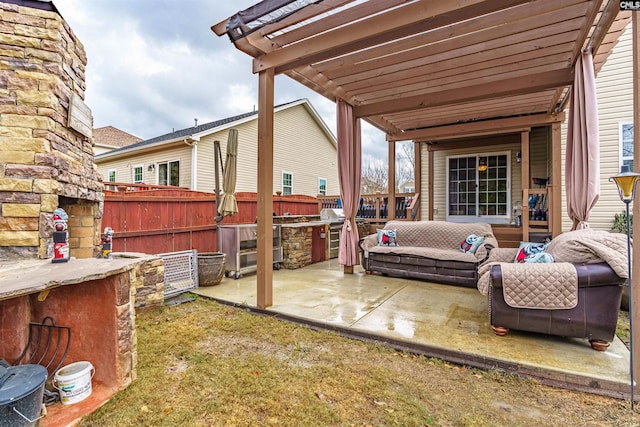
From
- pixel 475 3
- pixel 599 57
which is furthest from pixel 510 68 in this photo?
pixel 475 3

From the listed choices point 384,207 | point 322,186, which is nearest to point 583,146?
point 384,207

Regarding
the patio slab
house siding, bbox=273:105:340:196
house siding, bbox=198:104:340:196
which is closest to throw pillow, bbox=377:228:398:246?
the patio slab

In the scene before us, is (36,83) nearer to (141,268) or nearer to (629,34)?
(141,268)

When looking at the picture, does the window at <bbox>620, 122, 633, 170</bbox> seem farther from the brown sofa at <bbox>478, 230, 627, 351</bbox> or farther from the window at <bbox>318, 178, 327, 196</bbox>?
the window at <bbox>318, 178, 327, 196</bbox>

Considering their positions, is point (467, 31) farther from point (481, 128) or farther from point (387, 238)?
point (481, 128)

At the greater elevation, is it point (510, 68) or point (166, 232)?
point (510, 68)

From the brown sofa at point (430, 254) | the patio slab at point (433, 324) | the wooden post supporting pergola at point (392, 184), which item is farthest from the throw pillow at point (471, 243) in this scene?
the wooden post supporting pergola at point (392, 184)

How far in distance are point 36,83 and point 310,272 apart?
4.58 metres

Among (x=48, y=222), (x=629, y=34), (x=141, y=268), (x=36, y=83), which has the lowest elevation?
(x=141, y=268)

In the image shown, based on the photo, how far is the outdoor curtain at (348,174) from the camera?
18.1ft

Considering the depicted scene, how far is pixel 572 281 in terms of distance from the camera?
2.62 m

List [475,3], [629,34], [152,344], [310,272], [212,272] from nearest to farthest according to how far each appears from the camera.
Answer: [475,3]
[152,344]
[212,272]
[310,272]
[629,34]

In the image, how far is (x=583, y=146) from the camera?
379 centimetres

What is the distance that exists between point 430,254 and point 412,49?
10.0 ft
